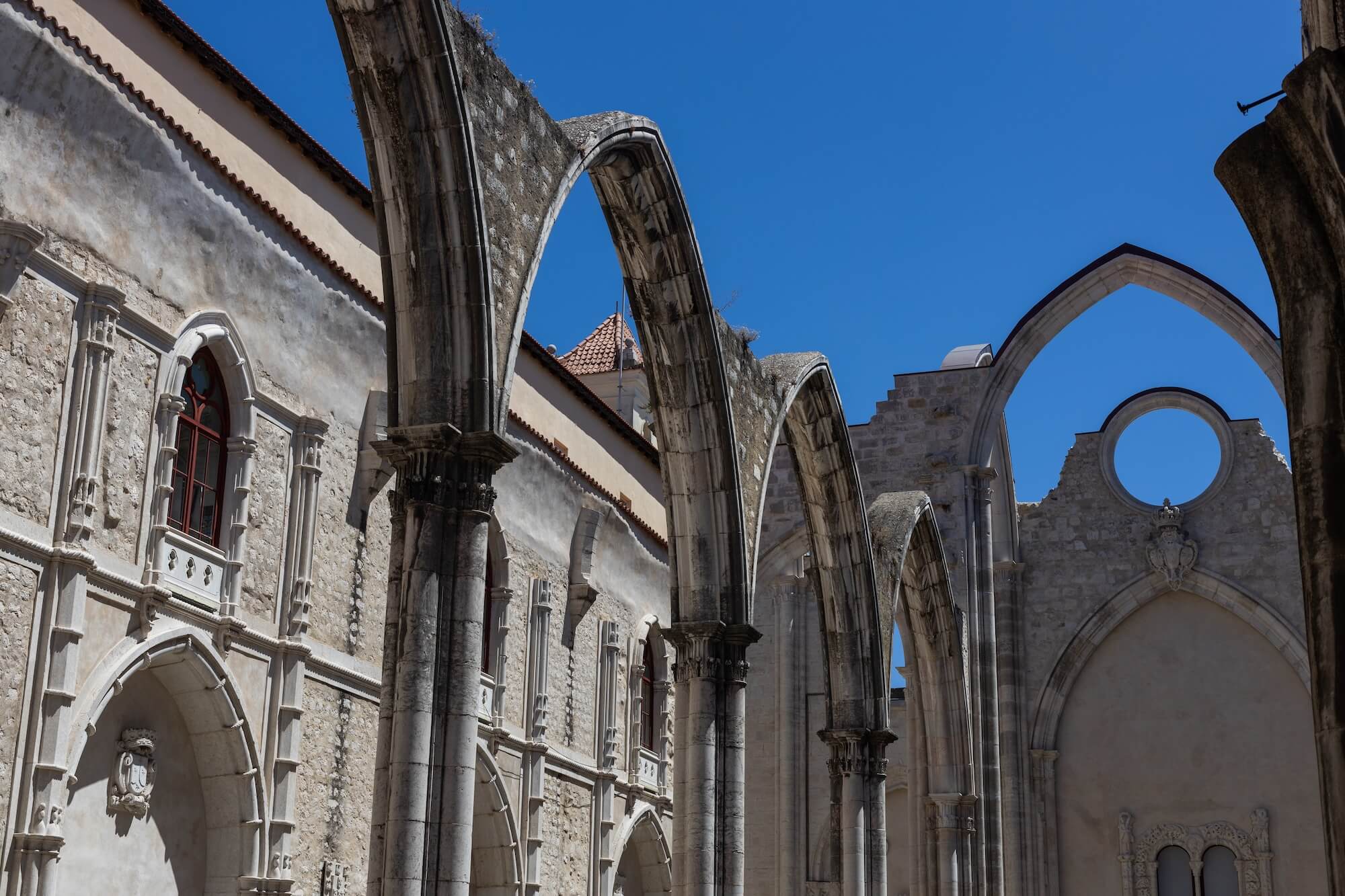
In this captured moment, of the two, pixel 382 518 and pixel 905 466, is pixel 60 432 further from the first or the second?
pixel 905 466

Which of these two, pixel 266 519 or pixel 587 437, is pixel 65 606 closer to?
pixel 266 519

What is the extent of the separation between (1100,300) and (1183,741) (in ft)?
19.9

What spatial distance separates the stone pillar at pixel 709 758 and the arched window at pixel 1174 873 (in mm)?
12064

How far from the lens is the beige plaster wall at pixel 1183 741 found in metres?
20.5

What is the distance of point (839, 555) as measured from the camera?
1405cm

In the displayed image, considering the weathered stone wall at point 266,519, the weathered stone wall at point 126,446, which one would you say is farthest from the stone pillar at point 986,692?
the weathered stone wall at point 126,446

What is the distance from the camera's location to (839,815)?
13891 mm

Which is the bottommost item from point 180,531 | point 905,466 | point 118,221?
point 180,531

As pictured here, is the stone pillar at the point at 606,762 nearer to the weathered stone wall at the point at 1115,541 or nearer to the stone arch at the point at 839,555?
the stone arch at the point at 839,555

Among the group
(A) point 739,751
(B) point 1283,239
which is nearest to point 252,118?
(A) point 739,751

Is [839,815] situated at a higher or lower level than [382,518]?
lower

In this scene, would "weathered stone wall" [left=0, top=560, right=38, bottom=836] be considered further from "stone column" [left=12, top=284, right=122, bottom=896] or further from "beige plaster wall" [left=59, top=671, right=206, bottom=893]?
"beige plaster wall" [left=59, top=671, right=206, bottom=893]

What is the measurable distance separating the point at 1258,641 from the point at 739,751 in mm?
12633

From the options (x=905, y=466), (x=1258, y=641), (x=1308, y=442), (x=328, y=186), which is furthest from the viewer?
(x=1258, y=641)
